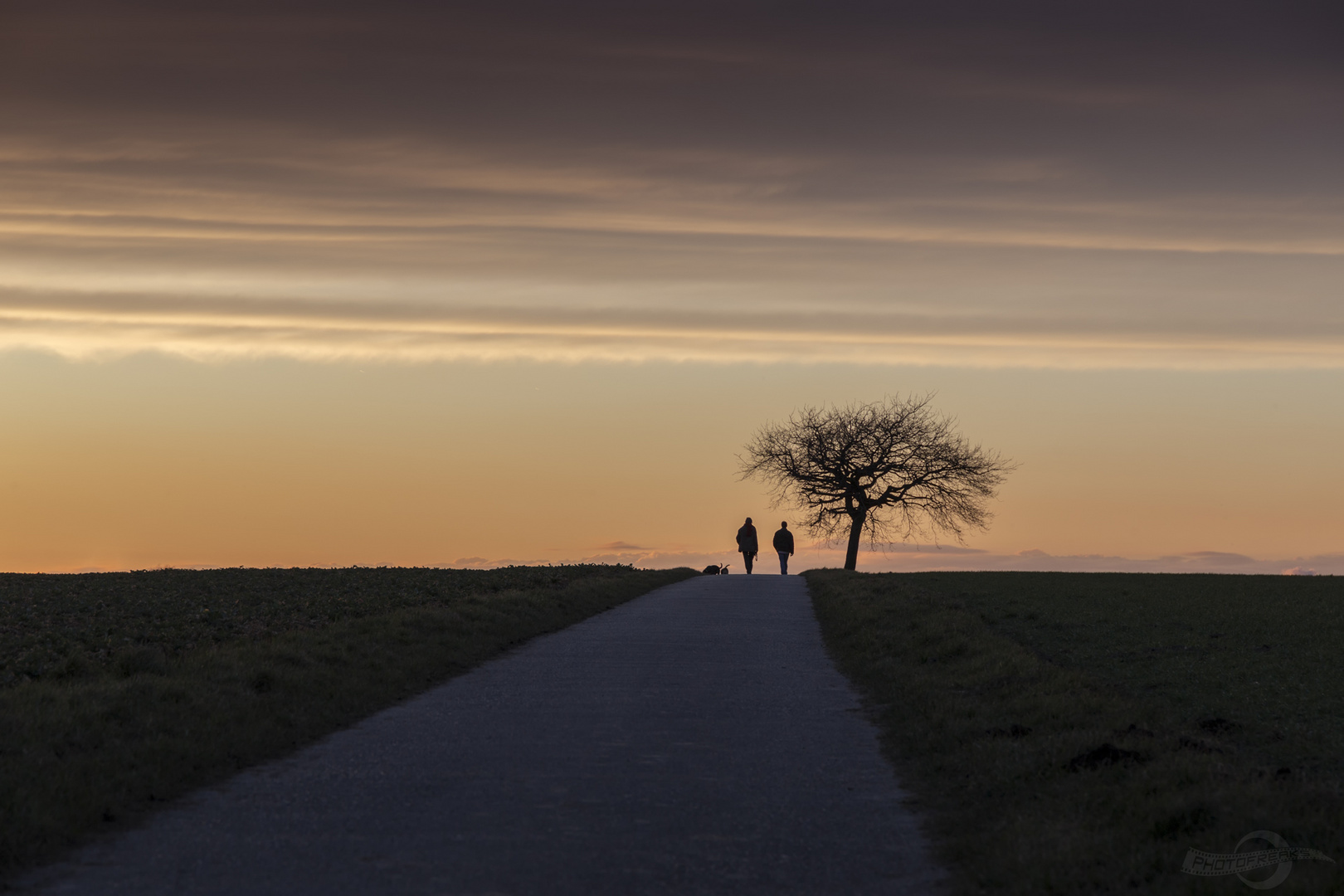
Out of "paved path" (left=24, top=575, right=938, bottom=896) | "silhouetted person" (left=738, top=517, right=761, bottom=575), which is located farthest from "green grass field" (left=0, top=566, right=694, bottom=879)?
"silhouetted person" (left=738, top=517, right=761, bottom=575)

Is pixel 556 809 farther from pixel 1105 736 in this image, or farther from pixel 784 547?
pixel 784 547

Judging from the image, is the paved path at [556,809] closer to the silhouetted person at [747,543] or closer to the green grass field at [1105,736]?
the green grass field at [1105,736]

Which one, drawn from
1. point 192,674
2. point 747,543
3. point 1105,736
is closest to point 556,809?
point 1105,736

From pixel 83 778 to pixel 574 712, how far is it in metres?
5.25

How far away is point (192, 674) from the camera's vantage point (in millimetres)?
14430

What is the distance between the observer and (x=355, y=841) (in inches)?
316

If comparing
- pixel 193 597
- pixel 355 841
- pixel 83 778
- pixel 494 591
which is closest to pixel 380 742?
pixel 83 778

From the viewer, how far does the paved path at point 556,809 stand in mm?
7301

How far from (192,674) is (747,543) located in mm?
42658

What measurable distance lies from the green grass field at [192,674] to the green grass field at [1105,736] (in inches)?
240

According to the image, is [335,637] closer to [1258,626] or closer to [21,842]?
[21,842]

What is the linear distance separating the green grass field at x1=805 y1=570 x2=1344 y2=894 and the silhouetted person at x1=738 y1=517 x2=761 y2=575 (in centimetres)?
2860

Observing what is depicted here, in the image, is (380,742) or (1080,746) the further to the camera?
(380,742)

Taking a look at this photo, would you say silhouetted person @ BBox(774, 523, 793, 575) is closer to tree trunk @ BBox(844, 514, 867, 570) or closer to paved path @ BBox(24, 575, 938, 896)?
tree trunk @ BBox(844, 514, 867, 570)
